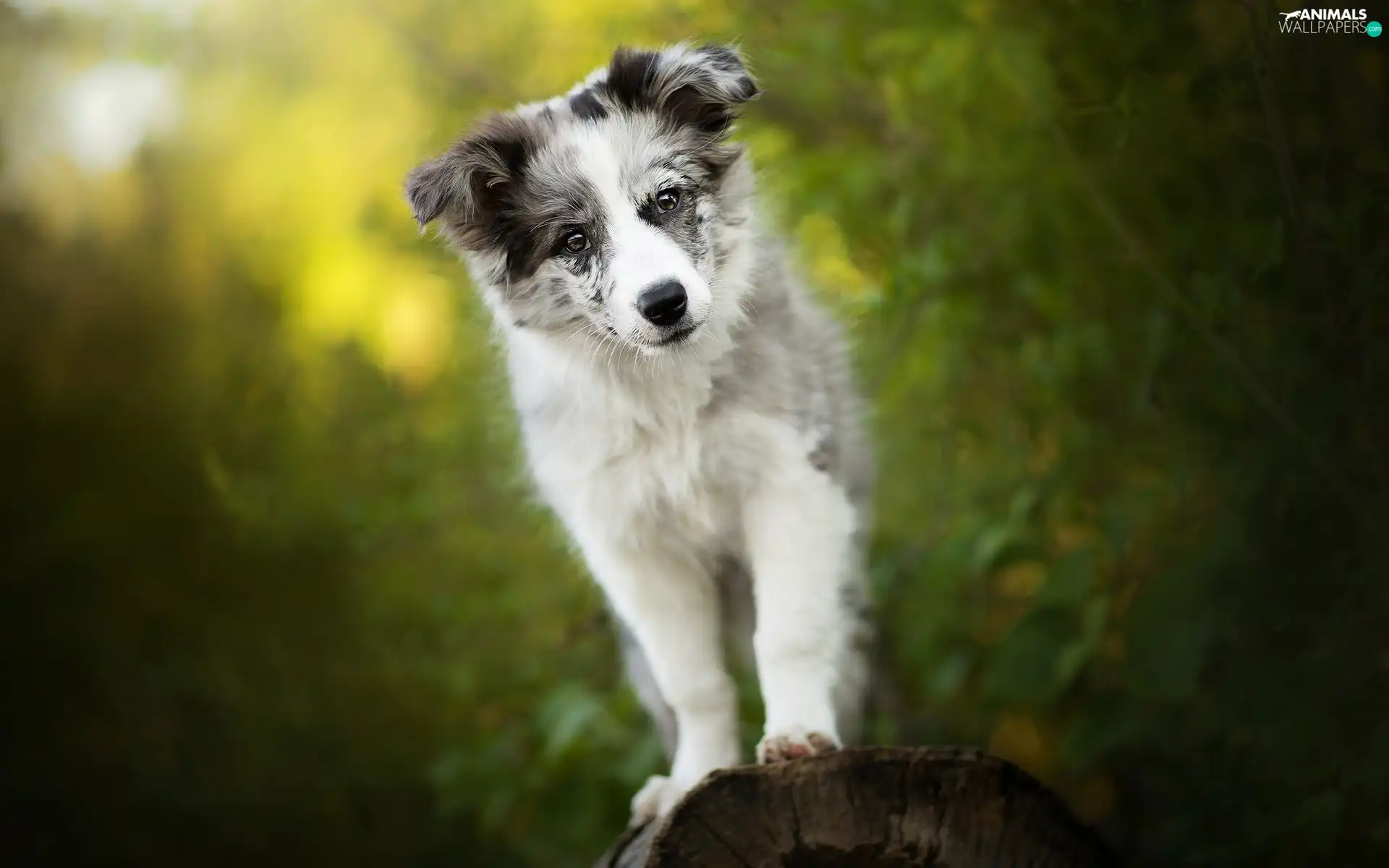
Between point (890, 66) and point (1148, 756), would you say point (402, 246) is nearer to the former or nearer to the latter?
point (890, 66)

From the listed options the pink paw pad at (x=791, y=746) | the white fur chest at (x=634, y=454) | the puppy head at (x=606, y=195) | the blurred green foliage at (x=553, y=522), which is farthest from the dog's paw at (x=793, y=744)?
the blurred green foliage at (x=553, y=522)

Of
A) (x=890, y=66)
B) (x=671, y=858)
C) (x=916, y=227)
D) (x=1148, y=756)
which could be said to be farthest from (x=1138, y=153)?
(x=671, y=858)

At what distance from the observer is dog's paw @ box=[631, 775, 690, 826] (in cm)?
296

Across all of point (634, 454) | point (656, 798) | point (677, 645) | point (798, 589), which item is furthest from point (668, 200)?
point (656, 798)

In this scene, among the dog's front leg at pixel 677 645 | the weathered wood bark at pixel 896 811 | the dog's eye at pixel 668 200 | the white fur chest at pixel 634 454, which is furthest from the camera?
the dog's front leg at pixel 677 645

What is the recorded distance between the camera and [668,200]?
2.68 metres

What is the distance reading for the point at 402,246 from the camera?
16.3ft

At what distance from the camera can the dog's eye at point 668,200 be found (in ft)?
8.73

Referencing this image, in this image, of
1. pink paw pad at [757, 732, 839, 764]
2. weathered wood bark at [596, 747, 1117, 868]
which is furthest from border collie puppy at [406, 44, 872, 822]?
weathered wood bark at [596, 747, 1117, 868]

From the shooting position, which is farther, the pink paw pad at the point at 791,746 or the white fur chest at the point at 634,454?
the white fur chest at the point at 634,454

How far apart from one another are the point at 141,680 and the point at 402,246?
1955 mm

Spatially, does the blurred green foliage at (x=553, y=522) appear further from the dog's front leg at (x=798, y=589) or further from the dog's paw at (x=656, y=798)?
the dog's front leg at (x=798, y=589)

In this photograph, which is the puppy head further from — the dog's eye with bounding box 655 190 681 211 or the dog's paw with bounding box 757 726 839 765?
the dog's paw with bounding box 757 726 839 765

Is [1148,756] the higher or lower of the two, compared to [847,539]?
lower
